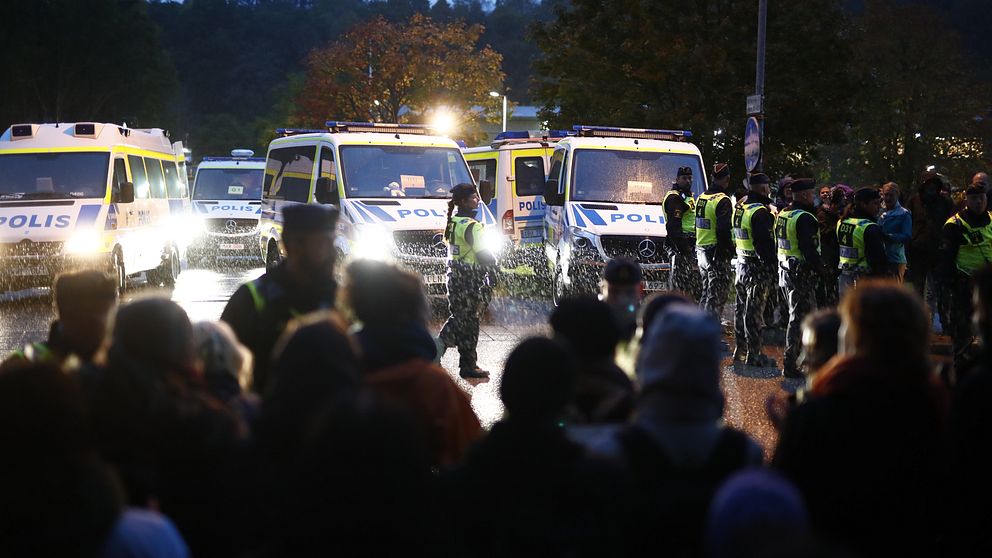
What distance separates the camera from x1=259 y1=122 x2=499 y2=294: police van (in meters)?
14.3

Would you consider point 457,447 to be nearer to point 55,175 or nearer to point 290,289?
point 290,289

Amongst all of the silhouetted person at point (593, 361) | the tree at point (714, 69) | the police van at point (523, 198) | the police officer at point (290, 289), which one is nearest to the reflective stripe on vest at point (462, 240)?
the police officer at point (290, 289)

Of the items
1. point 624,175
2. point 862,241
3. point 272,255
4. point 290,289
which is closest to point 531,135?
point 624,175

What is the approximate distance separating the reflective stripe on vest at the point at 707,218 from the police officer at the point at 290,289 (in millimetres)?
8069

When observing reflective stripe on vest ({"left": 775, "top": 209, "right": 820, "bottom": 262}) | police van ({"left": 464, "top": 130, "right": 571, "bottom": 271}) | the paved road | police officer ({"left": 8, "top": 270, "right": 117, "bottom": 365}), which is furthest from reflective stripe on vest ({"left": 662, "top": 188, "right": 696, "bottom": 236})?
police officer ({"left": 8, "top": 270, "right": 117, "bottom": 365})

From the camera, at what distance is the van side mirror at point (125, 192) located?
53.7 feet

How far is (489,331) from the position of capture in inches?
543

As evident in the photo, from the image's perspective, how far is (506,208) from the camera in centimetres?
1988

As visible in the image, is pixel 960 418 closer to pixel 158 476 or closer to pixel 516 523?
pixel 516 523

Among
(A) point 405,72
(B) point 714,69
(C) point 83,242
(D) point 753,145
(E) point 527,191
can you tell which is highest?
(A) point 405,72

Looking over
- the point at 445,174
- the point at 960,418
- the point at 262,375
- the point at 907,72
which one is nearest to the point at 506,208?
the point at 445,174

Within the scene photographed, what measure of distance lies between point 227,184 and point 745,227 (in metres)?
17.4

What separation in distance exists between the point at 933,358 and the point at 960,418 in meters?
8.83

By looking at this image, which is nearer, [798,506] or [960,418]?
[798,506]
